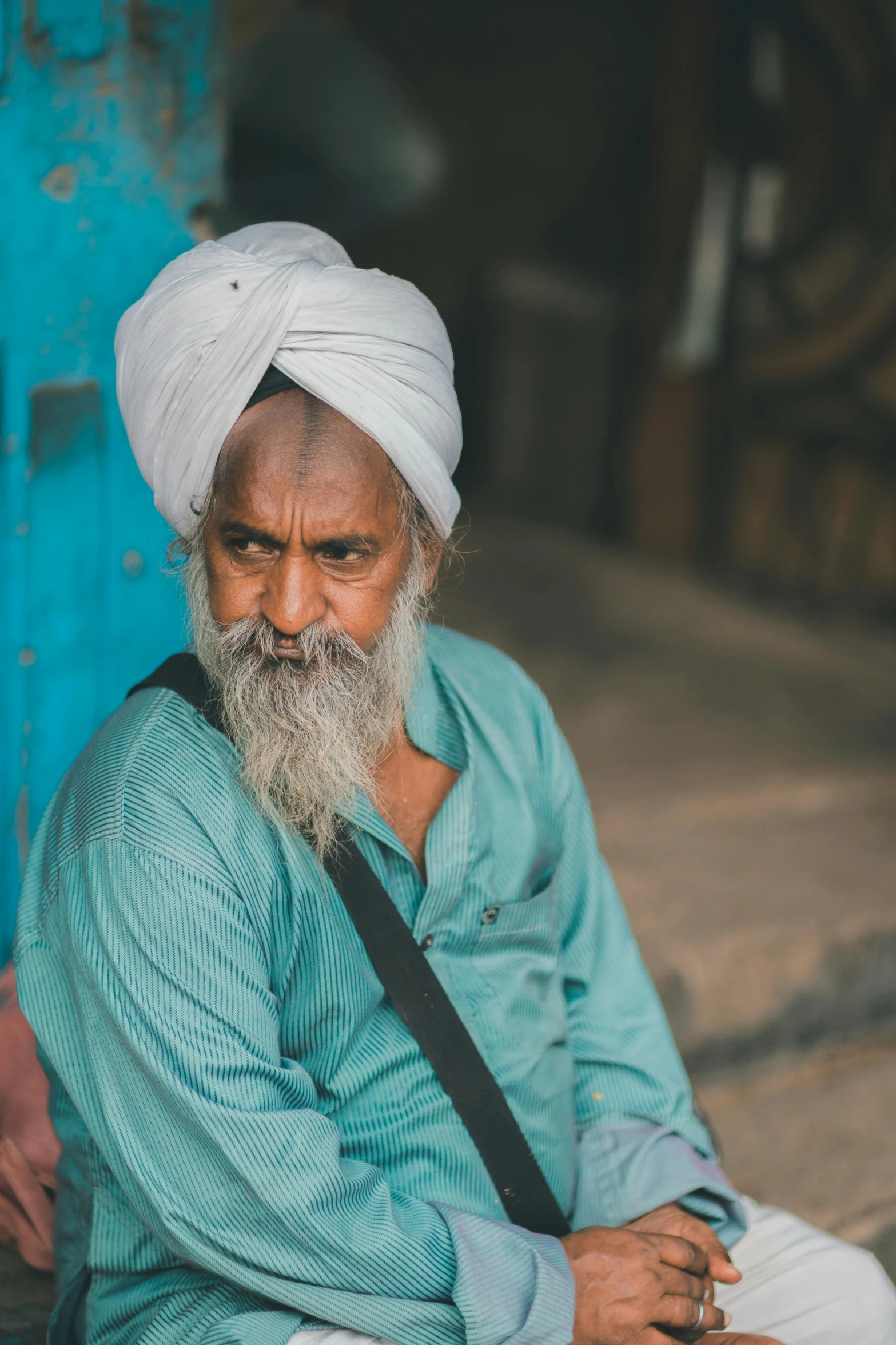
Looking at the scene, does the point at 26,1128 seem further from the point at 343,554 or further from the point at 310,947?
the point at 343,554

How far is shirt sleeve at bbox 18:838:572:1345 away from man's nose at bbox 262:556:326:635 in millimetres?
313

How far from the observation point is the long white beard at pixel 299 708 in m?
1.54

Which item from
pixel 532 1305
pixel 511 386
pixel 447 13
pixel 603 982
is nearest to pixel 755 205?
pixel 511 386

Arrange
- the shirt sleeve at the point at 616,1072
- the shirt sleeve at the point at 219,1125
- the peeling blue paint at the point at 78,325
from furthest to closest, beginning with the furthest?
1. the peeling blue paint at the point at 78,325
2. the shirt sleeve at the point at 616,1072
3. the shirt sleeve at the point at 219,1125

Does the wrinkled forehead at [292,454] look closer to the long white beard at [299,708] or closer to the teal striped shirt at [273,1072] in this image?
the long white beard at [299,708]

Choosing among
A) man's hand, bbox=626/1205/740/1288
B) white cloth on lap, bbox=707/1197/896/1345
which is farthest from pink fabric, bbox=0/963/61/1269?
white cloth on lap, bbox=707/1197/896/1345

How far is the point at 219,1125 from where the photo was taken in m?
1.36

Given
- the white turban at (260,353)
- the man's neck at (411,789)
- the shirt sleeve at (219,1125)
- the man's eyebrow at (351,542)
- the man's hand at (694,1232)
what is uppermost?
the white turban at (260,353)

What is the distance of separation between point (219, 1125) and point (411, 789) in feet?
1.85

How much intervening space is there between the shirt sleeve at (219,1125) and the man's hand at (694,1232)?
30cm

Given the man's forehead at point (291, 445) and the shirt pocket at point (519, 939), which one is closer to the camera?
the man's forehead at point (291, 445)

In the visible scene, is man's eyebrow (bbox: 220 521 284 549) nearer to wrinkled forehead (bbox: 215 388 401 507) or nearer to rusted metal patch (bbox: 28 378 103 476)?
wrinkled forehead (bbox: 215 388 401 507)

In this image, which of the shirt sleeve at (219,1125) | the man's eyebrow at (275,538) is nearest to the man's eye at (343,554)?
the man's eyebrow at (275,538)

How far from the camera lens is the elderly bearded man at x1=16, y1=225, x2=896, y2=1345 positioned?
4.59 ft
